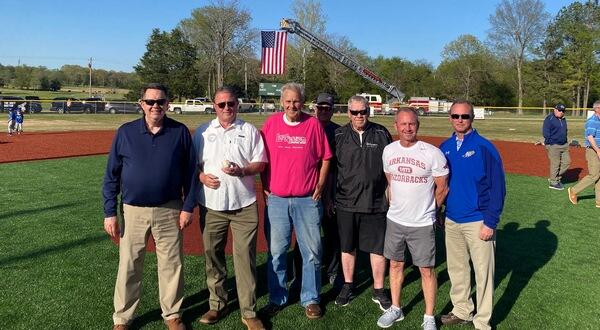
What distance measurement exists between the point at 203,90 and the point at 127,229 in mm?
68501

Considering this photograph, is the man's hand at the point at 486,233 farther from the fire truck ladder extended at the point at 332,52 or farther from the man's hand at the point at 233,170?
the fire truck ladder extended at the point at 332,52

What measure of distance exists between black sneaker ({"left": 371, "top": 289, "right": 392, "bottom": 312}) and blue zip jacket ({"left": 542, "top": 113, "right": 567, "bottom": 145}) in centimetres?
821

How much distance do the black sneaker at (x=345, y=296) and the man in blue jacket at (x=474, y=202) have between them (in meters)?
1.01

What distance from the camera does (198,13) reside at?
231 ft

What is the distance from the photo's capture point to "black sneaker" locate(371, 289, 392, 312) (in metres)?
4.34

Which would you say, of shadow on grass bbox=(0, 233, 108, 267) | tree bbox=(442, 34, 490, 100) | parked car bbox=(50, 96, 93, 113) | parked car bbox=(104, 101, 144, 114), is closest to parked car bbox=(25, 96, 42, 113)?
parked car bbox=(50, 96, 93, 113)

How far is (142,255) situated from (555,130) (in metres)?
9.97

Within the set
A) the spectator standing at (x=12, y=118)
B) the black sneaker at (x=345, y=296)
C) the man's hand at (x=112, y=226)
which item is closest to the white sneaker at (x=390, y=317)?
the black sneaker at (x=345, y=296)

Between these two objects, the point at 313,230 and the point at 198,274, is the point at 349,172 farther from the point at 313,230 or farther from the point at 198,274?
the point at 198,274

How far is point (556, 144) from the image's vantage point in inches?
427

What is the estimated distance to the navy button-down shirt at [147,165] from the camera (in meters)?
3.57

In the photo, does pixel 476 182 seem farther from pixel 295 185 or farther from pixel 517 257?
pixel 517 257

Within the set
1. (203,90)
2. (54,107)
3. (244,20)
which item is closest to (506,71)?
(244,20)

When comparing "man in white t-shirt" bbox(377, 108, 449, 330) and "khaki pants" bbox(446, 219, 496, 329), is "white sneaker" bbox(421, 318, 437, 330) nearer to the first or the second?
"man in white t-shirt" bbox(377, 108, 449, 330)
